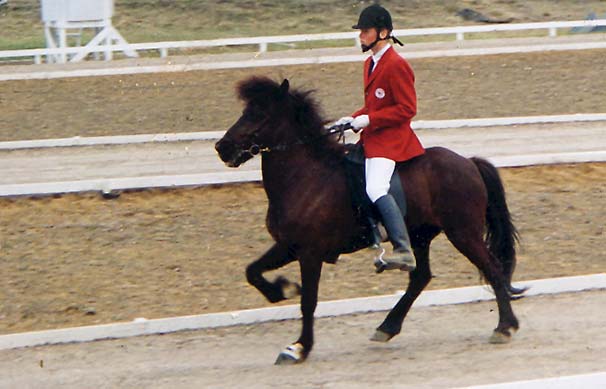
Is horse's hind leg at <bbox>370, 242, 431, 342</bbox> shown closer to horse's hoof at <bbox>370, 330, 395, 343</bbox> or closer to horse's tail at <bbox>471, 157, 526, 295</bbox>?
horse's hoof at <bbox>370, 330, 395, 343</bbox>

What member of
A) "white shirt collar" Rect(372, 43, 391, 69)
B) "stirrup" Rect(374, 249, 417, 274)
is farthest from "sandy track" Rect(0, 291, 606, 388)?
"white shirt collar" Rect(372, 43, 391, 69)

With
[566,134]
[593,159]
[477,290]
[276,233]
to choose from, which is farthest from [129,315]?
[566,134]

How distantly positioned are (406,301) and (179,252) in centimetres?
313

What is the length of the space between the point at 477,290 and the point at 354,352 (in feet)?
5.82

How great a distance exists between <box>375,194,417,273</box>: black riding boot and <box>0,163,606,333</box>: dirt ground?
1.84 metres

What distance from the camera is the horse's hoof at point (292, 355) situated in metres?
7.60

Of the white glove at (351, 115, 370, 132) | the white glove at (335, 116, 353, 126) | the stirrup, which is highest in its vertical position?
the white glove at (351, 115, 370, 132)

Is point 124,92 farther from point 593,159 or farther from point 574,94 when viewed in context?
point 593,159

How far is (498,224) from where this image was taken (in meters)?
8.48

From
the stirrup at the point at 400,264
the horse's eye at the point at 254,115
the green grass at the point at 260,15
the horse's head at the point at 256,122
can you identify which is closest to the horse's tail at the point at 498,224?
Result: the stirrup at the point at 400,264

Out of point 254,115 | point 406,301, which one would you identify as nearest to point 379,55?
point 254,115

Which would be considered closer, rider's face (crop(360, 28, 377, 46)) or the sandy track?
the sandy track

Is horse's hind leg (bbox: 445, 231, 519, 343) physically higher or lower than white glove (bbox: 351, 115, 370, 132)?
lower

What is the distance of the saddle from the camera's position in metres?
7.86
